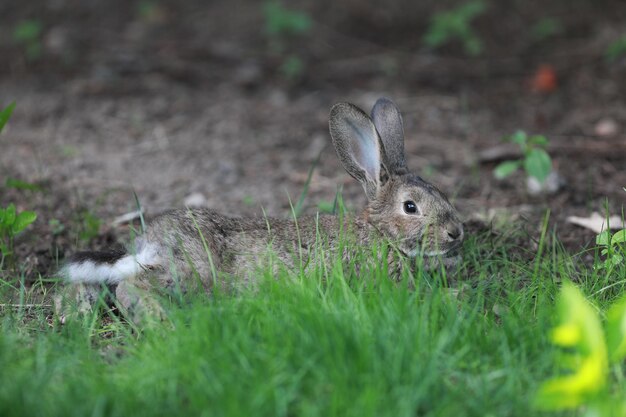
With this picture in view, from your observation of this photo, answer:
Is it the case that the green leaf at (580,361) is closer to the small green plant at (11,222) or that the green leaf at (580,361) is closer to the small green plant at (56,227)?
the small green plant at (11,222)

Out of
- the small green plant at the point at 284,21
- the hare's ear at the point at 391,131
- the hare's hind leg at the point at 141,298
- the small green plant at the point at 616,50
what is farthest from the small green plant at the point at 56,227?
the small green plant at the point at 616,50

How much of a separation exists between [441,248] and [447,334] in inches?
47.6

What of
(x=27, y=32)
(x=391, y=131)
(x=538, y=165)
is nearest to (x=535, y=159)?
(x=538, y=165)

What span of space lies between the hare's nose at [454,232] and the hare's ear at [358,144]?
22.1 inches

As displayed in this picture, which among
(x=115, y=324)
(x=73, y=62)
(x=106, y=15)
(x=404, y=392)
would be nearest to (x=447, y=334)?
(x=404, y=392)

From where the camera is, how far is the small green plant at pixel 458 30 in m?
9.65

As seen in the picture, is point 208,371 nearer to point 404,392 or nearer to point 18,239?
point 404,392

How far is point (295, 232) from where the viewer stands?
4.71 meters

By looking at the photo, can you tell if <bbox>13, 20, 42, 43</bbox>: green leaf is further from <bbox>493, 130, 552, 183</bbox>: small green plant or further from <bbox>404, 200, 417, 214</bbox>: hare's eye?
<bbox>404, 200, 417, 214</bbox>: hare's eye

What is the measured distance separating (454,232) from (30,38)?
7.02 m

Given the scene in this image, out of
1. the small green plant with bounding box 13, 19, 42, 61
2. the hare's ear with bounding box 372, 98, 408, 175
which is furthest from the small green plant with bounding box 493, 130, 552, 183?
the small green plant with bounding box 13, 19, 42, 61

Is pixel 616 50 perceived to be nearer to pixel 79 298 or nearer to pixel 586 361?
pixel 79 298

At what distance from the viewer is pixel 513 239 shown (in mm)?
5238

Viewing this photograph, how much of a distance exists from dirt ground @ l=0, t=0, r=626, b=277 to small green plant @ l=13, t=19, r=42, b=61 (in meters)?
0.05
